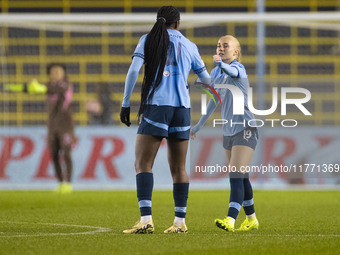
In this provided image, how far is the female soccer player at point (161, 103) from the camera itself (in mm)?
6172

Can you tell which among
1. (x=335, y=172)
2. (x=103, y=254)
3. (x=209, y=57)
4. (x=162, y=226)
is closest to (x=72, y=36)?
(x=209, y=57)

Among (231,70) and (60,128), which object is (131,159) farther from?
(231,70)

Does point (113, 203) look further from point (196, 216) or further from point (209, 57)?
point (209, 57)

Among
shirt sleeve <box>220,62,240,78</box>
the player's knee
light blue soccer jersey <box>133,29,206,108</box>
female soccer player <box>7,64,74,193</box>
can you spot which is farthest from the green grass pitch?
shirt sleeve <box>220,62,240,78</box>

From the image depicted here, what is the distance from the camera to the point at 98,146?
45.6ft

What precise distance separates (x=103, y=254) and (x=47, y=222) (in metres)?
2.70

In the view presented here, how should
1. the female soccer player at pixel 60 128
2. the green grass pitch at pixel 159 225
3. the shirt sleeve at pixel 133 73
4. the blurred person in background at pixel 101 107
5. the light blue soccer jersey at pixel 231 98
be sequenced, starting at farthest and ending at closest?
the blurred person in background at pixel 101 107 < the female soccer player at pixel 60 128 < the light blue soccer jersey at pixel 231 98 < the shirt sleeve at pixel 133 73 < the green grass pitch at pixel 159 225

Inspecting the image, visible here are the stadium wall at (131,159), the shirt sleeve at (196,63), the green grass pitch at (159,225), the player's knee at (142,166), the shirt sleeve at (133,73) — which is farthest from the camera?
the stadium wall at (131,159)

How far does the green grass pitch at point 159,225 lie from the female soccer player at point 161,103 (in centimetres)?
37

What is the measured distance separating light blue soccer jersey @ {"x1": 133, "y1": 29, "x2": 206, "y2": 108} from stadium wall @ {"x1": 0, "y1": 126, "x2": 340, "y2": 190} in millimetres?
7268

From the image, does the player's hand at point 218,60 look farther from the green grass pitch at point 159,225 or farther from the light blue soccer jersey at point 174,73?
the green grass pitch at point 159,225

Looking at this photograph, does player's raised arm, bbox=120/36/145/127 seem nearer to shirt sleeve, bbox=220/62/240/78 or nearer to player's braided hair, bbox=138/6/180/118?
player's braided hair, bbox=138/6/180/118

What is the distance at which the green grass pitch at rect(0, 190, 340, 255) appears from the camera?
17.7 feet

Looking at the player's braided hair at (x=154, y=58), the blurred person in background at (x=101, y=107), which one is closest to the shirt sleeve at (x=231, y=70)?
the player's braided hair at (x=154, y=58)
